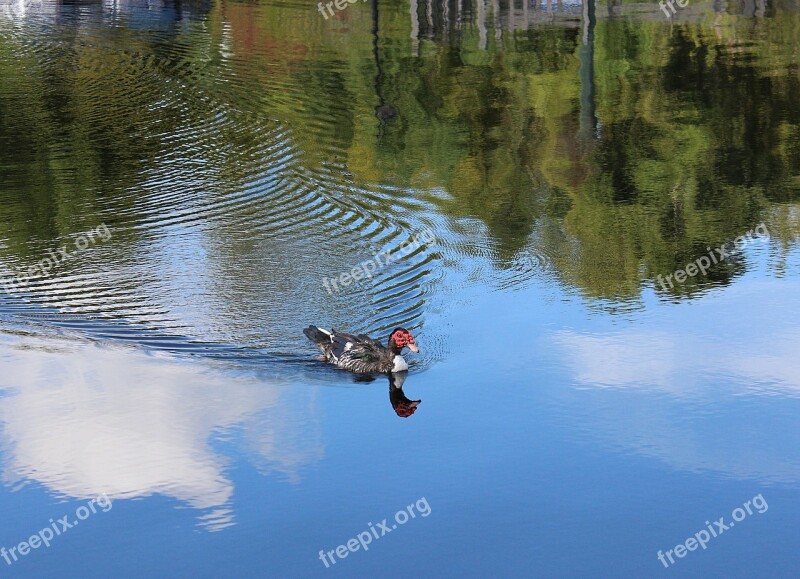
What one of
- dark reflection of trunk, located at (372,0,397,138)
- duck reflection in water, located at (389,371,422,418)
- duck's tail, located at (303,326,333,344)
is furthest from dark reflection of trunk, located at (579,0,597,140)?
duck reflection in water, located at (389,371,422,418)

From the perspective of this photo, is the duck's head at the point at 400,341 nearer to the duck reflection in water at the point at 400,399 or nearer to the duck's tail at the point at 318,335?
the duck reflection in water at the point at 400,399

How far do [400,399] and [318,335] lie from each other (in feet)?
4.77

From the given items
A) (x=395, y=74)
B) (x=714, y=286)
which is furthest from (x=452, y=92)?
(x=714, y=286)

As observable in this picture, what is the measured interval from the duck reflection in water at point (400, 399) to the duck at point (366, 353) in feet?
0.28

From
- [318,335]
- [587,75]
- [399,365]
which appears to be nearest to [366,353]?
[399,365]

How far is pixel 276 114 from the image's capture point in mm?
29797

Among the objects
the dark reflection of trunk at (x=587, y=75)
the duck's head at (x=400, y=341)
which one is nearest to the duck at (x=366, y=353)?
the duck's head at (x=400, y=341)

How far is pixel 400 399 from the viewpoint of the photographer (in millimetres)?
15086

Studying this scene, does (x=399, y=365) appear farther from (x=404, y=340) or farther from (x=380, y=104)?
(x=380, y=104)

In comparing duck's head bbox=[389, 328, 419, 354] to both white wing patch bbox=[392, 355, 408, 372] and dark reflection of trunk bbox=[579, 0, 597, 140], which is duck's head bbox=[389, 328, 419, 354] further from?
dark reflection of trunk bbox=[579, 0, 597, 140]

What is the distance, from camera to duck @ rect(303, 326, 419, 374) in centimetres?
1545

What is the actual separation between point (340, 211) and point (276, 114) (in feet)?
26.8

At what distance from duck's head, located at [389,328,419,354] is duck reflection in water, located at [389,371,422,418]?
0.33 metres

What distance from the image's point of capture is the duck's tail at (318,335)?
1570cm
